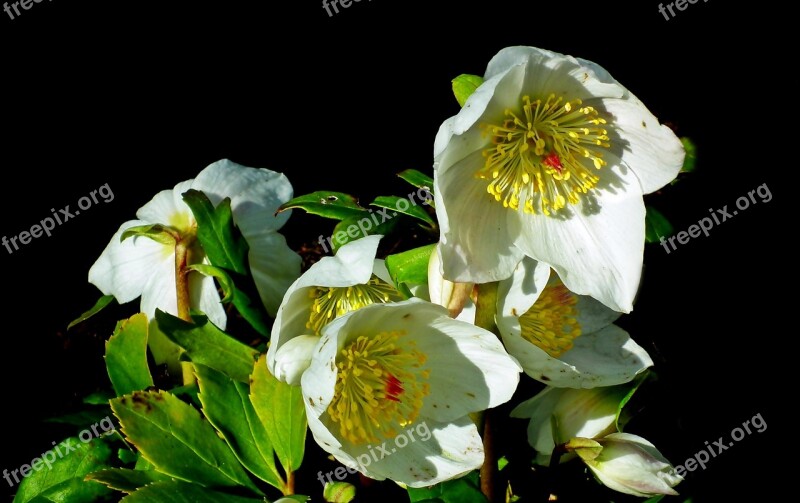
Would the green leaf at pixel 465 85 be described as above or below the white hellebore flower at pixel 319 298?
above

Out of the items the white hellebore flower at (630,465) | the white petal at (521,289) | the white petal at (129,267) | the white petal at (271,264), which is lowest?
the white hellebore flower at (630,465)

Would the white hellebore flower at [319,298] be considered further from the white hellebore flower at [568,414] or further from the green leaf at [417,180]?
the white hellebore flower at [568,414]

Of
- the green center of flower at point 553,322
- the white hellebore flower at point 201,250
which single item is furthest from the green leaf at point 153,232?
the green center of flower at point 553,322

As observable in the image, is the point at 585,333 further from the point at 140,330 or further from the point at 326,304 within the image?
the point at 140,330

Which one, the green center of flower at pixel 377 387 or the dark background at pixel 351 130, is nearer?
the green center of flower at pixel 377 387

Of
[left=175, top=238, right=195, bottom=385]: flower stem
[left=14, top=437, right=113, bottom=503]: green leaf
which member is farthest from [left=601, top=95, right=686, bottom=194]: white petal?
[left=14, top=437, right=113, bottom=503]: green leaf

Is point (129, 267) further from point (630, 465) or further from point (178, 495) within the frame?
point (630, 465)
